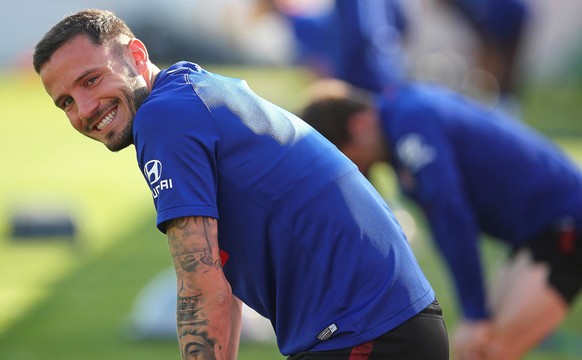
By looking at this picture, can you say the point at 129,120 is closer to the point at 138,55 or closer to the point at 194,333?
the point at 138,55

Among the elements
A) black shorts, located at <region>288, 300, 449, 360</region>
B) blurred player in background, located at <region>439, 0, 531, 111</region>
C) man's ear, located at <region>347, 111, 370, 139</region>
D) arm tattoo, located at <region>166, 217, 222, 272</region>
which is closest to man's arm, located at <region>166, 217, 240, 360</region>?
arm tattoo, located at <region>166, 217, 222, 272</region>

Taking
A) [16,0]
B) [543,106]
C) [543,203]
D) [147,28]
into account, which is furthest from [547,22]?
[543,203]

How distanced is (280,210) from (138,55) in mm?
701

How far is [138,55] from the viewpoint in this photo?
11.1ft

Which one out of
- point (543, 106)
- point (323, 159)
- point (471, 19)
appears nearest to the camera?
point (323, 159)

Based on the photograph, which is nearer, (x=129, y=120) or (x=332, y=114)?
(x=129, y=120)

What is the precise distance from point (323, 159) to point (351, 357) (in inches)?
24.0

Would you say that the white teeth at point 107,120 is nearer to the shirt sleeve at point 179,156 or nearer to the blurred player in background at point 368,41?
the shirt sleeve at point 179,156

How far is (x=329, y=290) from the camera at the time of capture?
319cm

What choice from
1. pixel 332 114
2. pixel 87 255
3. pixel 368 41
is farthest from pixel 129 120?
pixel 87 255

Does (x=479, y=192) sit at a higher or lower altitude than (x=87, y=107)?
lower

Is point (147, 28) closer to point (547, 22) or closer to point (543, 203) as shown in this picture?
point (547, 22)

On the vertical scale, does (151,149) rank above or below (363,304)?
above

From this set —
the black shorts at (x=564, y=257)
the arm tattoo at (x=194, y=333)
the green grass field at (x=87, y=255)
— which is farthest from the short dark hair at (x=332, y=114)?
the green grass field at (x=87, y=255)
